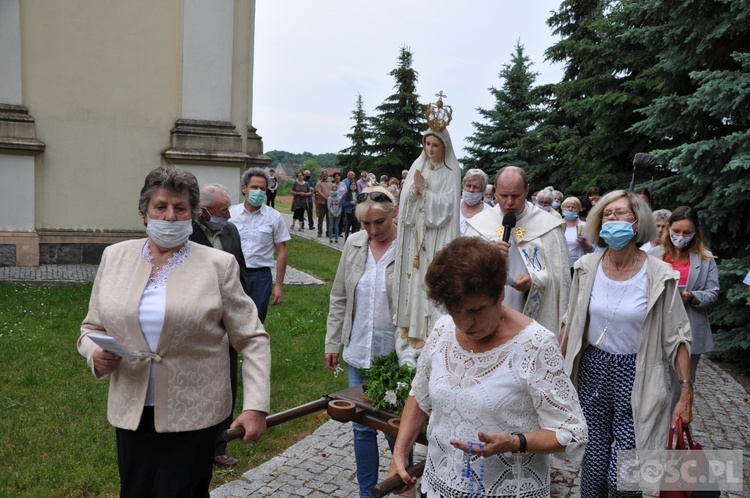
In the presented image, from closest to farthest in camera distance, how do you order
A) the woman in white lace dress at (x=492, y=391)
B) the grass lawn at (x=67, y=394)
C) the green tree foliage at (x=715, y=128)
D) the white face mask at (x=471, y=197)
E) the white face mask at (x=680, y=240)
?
1. the woman in white lace dress at (x=492, y=391)
2. the grass lawn at (x=67, y=394)
3. the white face mask at (x=680, y=240)
4. the white face mask at (x=471, y=197)
5. the green tree foliage at (x=715, y=128)

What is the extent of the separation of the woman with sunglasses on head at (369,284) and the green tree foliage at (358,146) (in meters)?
42.0

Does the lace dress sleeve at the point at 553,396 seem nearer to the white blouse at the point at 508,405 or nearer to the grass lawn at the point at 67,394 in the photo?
the white blouse at the point at 508,405

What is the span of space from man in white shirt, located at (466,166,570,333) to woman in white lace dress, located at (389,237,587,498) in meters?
2.46

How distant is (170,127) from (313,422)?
844 centimetres

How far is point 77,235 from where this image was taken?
12.8 metres

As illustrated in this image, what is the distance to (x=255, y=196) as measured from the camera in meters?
7.17

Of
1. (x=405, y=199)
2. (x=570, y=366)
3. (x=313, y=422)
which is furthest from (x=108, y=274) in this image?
(x=313, y=422)

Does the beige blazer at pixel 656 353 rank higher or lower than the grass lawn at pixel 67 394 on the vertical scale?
higher

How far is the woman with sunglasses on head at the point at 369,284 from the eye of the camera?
185 inches

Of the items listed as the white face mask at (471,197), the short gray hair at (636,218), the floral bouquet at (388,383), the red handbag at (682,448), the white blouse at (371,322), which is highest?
the short gray hair at (636,218)

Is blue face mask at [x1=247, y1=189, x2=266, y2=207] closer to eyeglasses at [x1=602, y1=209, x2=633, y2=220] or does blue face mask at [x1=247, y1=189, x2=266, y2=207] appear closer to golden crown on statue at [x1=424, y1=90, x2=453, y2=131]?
golden crown on statue at [x1=424, y1=90, x2=453, y2=131]

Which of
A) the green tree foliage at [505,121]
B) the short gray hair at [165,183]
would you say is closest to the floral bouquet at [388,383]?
the short gray hair at [165,183]

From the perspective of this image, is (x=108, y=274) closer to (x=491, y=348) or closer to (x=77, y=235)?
(x=491, y=348)

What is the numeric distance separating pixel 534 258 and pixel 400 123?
4050 cm
